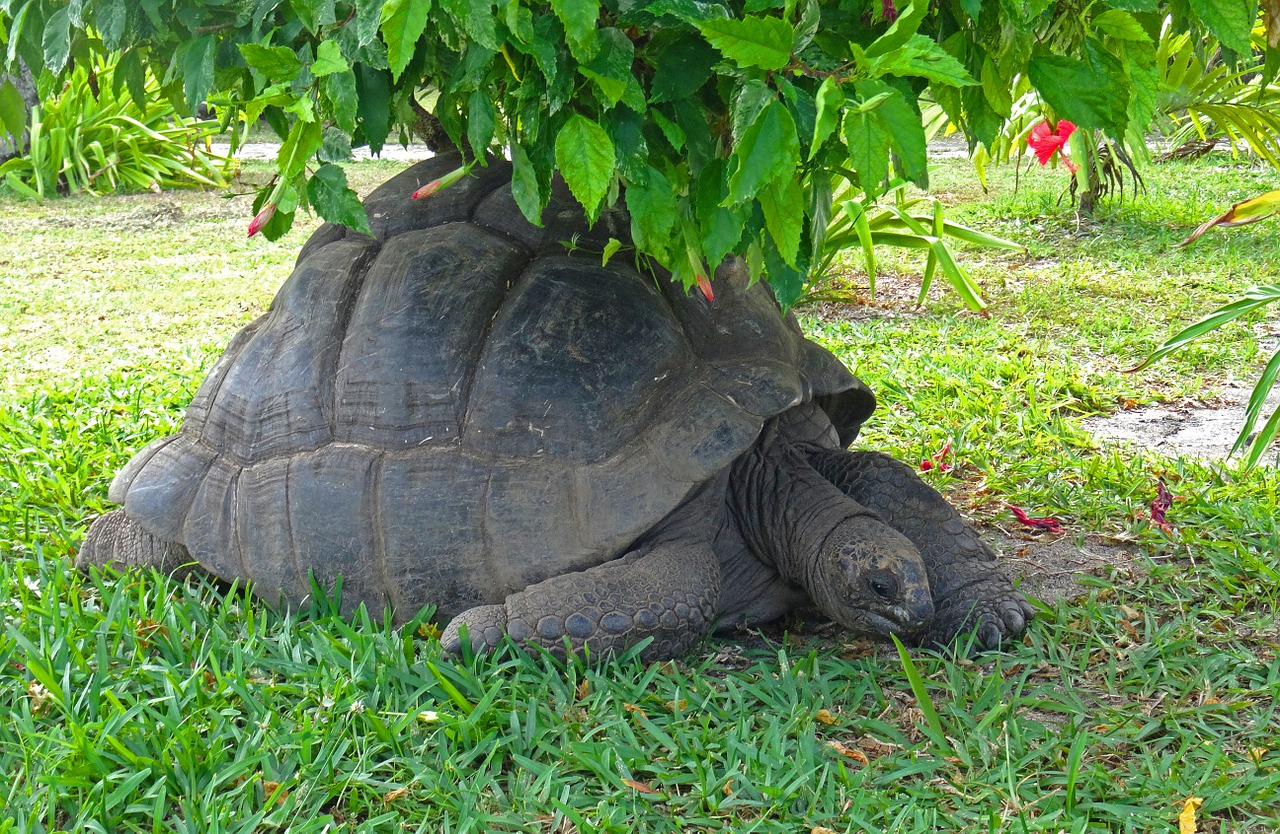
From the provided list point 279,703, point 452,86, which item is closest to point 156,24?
point 452,86

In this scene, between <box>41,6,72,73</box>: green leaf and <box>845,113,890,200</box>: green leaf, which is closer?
<box>845,113,890,200</box>: green leaf

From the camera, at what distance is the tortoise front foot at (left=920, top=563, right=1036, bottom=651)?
2566 millimetres

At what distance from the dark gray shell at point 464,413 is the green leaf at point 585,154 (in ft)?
3.13

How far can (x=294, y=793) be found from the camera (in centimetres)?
196

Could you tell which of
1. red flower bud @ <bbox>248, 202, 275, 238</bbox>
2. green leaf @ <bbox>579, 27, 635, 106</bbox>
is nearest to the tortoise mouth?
green leaf @ <bbox>579, 27, 635, 106</bbox>

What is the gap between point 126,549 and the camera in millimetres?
2924

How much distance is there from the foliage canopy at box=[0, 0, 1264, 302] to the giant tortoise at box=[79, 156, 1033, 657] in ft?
1.93

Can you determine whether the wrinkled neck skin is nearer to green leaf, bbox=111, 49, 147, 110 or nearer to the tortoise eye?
the tortoise eye

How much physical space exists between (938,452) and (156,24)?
107 inches

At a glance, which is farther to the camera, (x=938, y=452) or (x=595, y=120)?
(x=938, y=452)

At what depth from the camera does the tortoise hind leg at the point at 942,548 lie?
2594 millimetres

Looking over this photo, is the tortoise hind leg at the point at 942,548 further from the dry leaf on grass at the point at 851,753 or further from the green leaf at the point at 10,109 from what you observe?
the green leaf at the point at 10,109

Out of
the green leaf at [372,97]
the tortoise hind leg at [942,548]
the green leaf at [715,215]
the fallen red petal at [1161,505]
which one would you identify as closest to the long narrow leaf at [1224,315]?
the fallen red petal at [1161,505]

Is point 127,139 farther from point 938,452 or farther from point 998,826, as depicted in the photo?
point 998,826
